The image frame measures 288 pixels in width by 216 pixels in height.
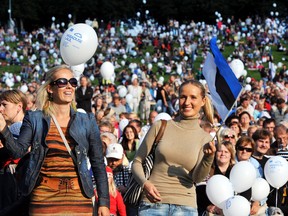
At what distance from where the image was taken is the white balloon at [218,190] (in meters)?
7.53

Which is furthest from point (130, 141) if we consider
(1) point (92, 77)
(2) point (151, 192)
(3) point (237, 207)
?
(1) point (92, 77)

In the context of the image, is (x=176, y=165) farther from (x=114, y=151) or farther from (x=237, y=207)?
(x=114, y=151)

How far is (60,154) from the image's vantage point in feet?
16.8

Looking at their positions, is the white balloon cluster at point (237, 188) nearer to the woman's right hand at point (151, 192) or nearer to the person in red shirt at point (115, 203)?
the person in red shirt at point (115, 203)

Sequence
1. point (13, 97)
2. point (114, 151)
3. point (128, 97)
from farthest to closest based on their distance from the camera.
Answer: point (128, 97)
point (114, 151)
point (13, 97)

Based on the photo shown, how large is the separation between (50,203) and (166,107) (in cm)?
1769

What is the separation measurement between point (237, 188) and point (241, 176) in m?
0.15

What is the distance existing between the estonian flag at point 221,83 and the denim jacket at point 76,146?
1.06 metres

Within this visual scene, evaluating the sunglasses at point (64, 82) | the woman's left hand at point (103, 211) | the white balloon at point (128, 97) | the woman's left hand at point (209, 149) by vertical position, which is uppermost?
the sunglasses at point (64, 82)

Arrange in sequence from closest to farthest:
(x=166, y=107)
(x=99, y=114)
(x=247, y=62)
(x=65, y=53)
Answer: (x=65, y=53) < (x=99, y=114) < (x=166, y=107) < (x=247, y=62)

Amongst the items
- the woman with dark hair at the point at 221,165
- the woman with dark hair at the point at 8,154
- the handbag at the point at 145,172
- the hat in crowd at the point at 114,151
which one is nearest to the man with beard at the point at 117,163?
the hat in crowd at the point at 114,151

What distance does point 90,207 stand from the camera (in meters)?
5.23

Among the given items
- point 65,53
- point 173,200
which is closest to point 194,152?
point 173,200

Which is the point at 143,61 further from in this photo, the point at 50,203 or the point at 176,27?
the point at 50,203
